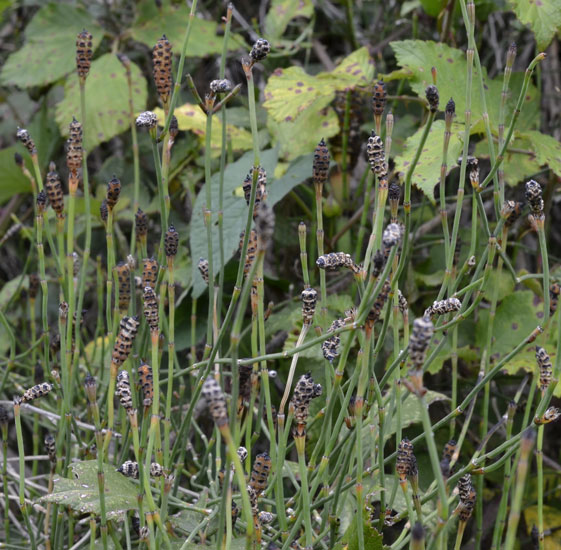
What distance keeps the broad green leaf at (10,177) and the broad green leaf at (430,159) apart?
0.87 m

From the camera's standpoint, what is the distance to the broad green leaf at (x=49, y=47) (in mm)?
1632

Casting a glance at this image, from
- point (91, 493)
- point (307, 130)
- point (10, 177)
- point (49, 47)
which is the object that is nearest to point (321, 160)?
point (91, 493)

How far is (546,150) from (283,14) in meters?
0.75

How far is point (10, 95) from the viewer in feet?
6.75

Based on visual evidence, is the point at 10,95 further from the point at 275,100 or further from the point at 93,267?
the point at 275,100

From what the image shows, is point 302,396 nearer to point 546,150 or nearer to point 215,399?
point 215,399

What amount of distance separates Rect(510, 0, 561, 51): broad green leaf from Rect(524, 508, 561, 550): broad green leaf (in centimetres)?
71

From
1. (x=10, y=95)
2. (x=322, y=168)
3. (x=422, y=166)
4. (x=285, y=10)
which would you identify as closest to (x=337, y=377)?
(x=322, y=168)

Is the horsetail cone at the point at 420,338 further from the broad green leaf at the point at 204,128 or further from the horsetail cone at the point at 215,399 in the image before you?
the broad green leaf at the point at 204,128

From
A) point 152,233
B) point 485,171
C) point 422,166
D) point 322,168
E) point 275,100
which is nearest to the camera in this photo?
point 322,168

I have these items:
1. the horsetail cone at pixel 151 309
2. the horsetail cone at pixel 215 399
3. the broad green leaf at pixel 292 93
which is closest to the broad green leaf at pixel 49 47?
the broad green leaf at pixel 292 93

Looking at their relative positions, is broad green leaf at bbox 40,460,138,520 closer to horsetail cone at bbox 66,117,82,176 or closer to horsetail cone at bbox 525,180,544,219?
horsetail cone at bbox 66,117,82,176

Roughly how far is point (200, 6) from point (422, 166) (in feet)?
3.28

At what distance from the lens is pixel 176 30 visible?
166 centimetres
